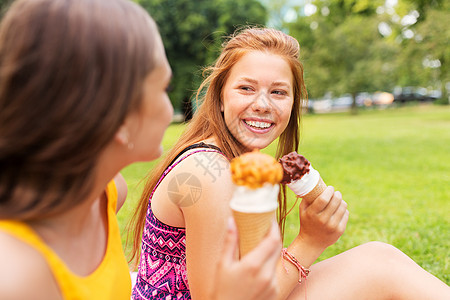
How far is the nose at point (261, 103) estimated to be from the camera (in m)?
2.23

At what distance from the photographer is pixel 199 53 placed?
29.9 m

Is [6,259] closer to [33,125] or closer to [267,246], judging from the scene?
[33,125]

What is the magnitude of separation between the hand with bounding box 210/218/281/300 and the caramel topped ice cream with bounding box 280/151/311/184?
0.61 m

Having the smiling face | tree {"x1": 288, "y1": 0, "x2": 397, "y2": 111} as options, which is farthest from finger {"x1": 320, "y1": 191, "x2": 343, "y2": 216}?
tree {"x1": 288, "y1": 0, "x2": 397, "y2": 111}

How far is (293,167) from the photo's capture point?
5.93 feet

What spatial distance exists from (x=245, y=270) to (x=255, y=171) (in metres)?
0.29

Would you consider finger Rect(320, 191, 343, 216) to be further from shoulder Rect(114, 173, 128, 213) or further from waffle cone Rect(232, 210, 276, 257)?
shoulder Rect(114, 173, 128, 213)

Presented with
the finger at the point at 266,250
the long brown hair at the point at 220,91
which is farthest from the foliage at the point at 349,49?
the finger at the point at 266,250

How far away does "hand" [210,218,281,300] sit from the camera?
118cm

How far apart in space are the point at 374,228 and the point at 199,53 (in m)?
26.4

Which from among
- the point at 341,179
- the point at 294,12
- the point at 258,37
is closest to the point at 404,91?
the point at 294,12

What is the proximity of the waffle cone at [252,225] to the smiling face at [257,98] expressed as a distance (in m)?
1.04

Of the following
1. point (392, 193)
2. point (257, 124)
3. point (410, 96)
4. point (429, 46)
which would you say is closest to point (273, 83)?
point (257, 124)

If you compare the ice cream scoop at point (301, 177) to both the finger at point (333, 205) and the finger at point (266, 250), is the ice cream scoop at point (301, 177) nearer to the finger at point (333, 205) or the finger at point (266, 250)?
the finger at point (333, 205)
